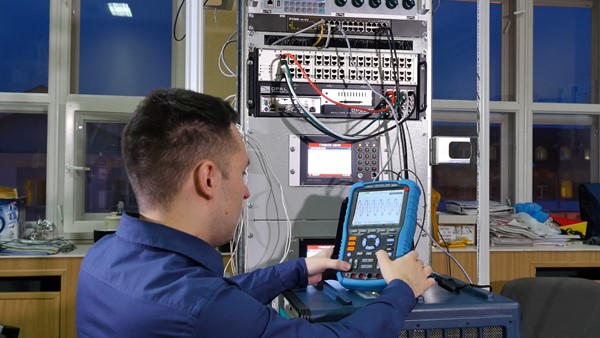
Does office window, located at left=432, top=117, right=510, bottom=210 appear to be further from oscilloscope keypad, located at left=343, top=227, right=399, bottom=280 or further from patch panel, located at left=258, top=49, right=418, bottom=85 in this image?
oscilloscope keypad, located at left=343, top=227, right=399, bottom=280

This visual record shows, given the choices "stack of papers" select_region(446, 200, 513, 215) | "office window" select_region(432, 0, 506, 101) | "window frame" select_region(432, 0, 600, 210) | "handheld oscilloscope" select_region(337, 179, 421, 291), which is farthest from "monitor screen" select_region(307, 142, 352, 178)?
"office window" select_region(432, 0, 506, 101)

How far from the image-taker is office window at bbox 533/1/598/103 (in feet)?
12.6

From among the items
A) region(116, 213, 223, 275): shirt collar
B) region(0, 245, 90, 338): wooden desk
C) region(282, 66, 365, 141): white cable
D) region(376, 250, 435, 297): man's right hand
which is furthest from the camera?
region(0, 245, 90, 338): wooden desk

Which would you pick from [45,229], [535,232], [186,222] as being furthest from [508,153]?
[186,222]

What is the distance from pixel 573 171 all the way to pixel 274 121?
3048mm

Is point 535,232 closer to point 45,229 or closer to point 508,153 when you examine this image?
point 508,153

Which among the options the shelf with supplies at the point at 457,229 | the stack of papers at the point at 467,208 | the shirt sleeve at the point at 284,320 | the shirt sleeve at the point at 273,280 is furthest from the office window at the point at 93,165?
the shirt sleeve at the point at 284,320

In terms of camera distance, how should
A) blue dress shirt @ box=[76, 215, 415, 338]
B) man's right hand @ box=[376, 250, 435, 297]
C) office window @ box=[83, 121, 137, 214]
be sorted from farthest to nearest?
1. office window @ box=[83, 121, 137, 214]
2. man's right hand @ box=[376, 250, 435, 297]
3. blue dress shirt @ box=[76, 215, 415, 338]

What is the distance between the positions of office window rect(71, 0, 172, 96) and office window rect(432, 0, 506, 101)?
1806 mm

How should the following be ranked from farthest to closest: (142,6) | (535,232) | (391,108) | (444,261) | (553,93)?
1. (553,93)
2. (142,6)
3. (535,232)
4. (444,261)
5. (391,108)

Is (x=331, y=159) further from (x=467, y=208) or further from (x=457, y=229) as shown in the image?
(x=467, y=208)

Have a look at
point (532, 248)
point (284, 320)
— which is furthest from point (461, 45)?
point (284, 320)

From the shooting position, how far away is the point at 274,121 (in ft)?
5.31

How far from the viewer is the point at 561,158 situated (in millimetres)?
3883
